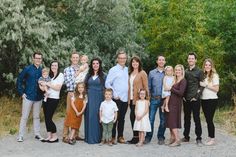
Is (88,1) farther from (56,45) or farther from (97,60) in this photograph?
(97,60)

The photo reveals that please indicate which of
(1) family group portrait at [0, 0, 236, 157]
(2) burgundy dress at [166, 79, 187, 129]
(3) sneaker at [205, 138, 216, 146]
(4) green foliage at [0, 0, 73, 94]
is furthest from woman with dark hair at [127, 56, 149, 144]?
(4) green foliage at [0, 0, 73, 94]

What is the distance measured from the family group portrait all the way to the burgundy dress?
21mm

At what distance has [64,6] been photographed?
16.9 metres

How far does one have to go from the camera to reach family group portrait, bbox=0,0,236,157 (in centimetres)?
1027

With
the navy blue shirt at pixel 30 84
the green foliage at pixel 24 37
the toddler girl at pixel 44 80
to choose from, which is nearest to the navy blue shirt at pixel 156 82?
the toddler girl at pixel 44 80

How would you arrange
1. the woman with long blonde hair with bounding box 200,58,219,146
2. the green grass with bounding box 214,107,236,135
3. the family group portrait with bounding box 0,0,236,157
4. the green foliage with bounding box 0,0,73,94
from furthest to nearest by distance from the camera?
the green foliage with bounding box 0,0,73,94 < the green grass with bounding box 214,107,236,135 < the family group portrait with bounding box 0,0,236,157 < the woman with long blonde hair with bounding box 200,58,219,146

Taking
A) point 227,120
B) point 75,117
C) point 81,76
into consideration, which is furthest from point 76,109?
point 227,120

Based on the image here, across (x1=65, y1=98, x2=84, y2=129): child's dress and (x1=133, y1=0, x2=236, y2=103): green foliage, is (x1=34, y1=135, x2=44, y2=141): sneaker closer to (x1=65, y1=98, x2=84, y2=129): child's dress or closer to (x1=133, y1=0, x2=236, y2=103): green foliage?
(x1=65, y1=98, x2=84, y2=129): child's dress

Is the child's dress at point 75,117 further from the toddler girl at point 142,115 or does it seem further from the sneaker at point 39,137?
the toddler girl at point 142,115

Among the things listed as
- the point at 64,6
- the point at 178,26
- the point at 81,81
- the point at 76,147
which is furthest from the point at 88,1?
the point at 76,147

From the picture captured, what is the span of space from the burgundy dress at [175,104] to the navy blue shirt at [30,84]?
9.32 feet

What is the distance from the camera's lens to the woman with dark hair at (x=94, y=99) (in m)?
10.5

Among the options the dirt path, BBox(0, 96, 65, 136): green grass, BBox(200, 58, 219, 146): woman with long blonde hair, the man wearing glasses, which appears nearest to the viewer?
the dirt path

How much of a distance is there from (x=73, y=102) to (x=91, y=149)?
1217 millimetres
